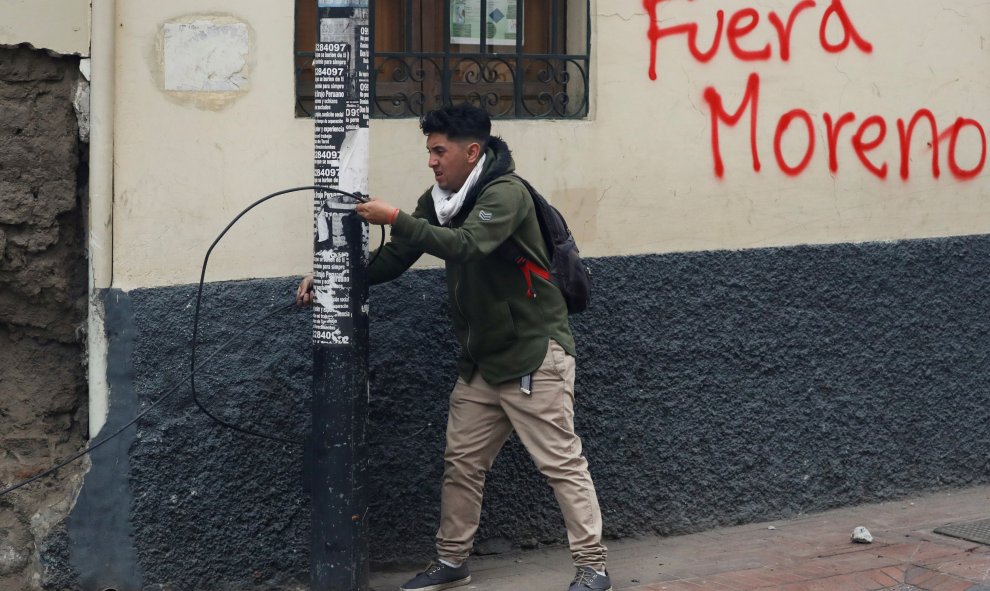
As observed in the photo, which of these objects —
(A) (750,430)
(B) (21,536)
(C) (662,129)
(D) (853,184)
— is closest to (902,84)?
(D) (853,184)

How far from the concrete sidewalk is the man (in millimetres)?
383

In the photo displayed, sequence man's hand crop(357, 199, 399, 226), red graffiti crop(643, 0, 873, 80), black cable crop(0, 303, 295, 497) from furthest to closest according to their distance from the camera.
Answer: red graffiti crop(643, 0, 873, 80) < black cable crop(0, 303, 295, 497) < man's hand crop(357, 199, 399, 226)

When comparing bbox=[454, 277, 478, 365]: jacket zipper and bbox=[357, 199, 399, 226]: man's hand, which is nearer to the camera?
bbox=[357, 199, 399, 226]: man's hand

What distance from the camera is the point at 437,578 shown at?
5.12 m

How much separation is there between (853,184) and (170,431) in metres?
3.45

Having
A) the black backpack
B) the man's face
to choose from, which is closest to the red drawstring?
the black backpack

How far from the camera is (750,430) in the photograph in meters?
6.07

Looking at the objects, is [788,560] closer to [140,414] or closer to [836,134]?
[836,134]

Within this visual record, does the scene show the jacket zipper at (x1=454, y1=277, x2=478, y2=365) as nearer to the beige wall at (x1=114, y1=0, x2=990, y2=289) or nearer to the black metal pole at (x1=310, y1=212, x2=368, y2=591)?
the black metal pole at (x1=310, y1=212, x2=368, y2=591)

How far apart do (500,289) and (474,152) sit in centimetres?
52

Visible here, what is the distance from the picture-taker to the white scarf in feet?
15.5

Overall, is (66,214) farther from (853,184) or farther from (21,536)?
(853,184)

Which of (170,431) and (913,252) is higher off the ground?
(913,252)

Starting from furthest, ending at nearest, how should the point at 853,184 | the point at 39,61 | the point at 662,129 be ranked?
the point at 853,184
the point at 662,129
the point at 39,61
